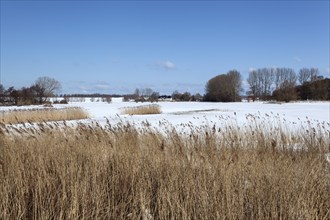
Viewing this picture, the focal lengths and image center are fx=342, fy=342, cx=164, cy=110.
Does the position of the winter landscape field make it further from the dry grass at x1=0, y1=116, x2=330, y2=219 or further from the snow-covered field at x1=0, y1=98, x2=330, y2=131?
the snow-covered field at x1=0, y1=98, x2=330, y2=131

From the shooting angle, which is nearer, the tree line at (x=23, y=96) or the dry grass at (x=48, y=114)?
the dry grass at (x=48, y=114)

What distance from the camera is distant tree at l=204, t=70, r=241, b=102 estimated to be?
8706 centimetres

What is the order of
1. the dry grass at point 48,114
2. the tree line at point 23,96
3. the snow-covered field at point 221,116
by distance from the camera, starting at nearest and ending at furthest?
1. the snow-covered field at point 221,116
2. the dry grass at point 48,114
3. the tree line at point 23,96

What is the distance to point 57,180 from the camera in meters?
4.91

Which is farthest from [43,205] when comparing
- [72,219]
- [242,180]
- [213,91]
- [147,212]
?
[213,91]

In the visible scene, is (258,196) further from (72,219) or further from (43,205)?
(43,205)

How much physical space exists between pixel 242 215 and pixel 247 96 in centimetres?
10385

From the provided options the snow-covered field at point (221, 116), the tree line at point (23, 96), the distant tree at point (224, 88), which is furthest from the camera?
the distant tree at point (224, 88)

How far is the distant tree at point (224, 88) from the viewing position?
87.1 m

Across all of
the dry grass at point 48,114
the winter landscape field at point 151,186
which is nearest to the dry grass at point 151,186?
the winter landscape field at point 151,186

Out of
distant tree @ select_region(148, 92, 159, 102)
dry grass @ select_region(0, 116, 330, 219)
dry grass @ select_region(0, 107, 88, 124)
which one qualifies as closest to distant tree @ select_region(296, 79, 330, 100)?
distant tree @ select_region(148, 92, 159, 102)

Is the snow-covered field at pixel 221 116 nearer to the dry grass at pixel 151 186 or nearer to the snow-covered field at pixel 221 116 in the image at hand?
the snow-covered field at pixel 221 116

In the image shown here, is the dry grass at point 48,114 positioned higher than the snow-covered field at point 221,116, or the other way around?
the dry grass at point 48,114

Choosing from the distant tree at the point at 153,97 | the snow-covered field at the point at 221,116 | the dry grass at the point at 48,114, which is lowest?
the snow-covered field at the point at 221,116
